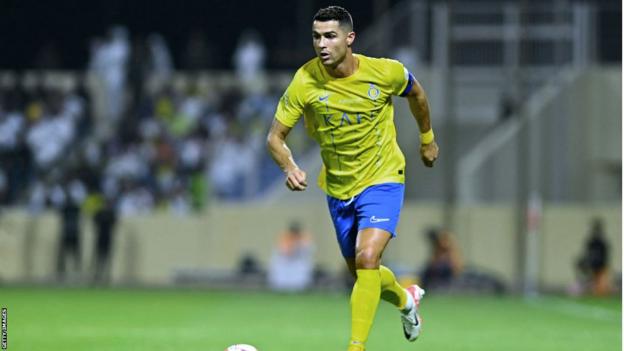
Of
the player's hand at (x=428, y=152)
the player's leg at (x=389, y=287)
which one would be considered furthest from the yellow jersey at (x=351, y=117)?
the player's leg at (x=389, y=287)

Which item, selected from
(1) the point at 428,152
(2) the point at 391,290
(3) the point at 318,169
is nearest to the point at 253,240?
(3) the point at 318,169

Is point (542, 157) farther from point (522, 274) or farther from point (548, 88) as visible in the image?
point (522, 274)

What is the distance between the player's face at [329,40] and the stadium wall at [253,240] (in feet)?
66.7

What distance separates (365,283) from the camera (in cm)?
1150

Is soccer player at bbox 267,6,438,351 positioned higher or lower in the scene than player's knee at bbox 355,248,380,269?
higher

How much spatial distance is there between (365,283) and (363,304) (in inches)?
7.0

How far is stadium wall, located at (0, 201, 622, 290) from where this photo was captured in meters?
32.2

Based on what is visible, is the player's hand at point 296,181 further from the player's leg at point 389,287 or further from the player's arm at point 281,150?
the player's leg at point 389,287

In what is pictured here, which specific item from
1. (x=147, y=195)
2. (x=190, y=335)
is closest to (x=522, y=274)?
(x=147, y=195)

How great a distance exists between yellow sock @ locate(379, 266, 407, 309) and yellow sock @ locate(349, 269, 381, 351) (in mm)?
677

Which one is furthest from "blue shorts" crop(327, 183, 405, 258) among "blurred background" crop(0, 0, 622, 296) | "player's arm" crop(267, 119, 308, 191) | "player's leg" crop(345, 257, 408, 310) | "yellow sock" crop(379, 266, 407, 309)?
"blurred background" crop(0, 0, 622, 296)

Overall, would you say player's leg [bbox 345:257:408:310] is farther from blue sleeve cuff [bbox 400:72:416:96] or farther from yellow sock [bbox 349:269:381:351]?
blue sleeve cuff [bbox 400:72:416:96]

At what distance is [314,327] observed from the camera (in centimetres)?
1869

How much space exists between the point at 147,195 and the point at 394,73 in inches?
881
